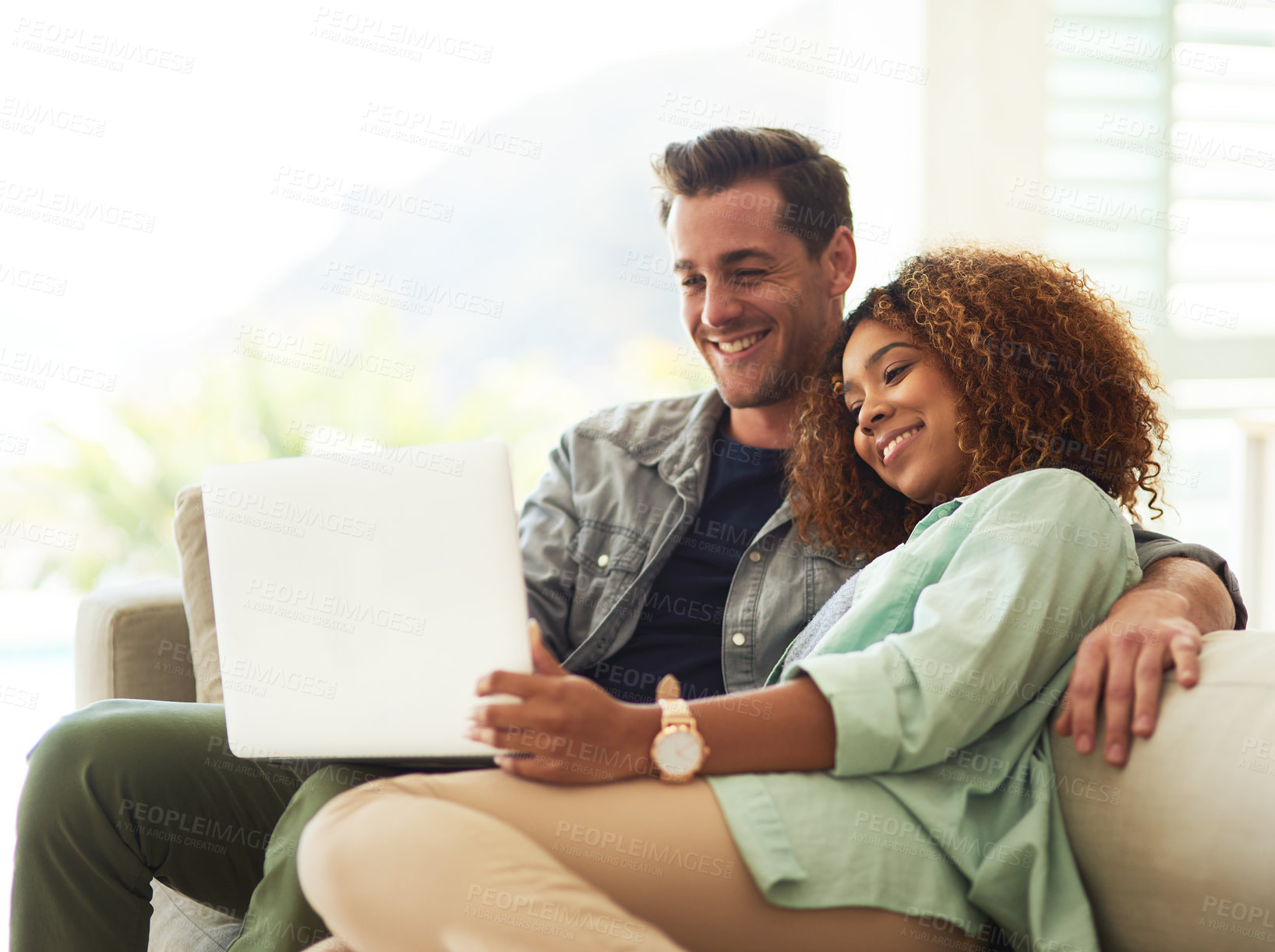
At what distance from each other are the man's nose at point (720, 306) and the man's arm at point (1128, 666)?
82cm

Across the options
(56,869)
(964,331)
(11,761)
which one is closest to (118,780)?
(56,869)

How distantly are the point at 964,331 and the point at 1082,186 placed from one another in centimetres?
205

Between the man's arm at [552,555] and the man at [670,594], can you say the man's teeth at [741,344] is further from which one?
the man's arm at [552,555]

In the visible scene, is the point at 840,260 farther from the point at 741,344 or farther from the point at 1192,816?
the point at 1192,816

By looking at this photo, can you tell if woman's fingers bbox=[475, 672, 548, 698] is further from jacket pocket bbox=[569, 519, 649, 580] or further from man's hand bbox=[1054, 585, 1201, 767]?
jacket pocket bbox=[569, 519, 649, 580]

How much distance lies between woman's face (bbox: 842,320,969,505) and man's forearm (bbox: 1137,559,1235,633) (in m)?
0.23

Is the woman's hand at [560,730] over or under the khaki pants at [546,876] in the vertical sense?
over

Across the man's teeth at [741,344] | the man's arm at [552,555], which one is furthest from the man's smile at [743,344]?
the man's arm at [552,555]

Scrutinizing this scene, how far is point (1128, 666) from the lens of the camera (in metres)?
0.91

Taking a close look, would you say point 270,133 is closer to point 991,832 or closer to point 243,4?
point 243,4

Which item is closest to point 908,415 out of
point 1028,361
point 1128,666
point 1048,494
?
point 1028,361

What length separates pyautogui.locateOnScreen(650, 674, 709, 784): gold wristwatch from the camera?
0.87 metres

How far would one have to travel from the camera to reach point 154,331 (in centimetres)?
455

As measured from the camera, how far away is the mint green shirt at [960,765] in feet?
2.79
